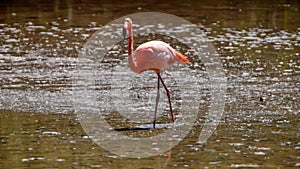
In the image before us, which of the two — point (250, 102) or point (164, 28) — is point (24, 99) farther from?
point (164, 28)

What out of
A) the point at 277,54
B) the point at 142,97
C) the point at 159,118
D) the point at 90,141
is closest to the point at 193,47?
the point at 277,54

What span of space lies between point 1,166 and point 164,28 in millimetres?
9451

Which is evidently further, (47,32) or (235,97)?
(47,32)

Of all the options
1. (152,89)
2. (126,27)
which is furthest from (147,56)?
(152,89)

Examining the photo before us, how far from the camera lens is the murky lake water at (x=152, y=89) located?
7.81 metres

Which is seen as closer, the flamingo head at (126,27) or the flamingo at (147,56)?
the flamingo head at (126,27)

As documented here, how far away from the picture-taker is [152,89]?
11.0 metres

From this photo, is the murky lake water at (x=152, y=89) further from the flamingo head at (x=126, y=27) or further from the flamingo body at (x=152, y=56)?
the flamingo head at (x=126, y=27)

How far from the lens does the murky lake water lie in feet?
25.6

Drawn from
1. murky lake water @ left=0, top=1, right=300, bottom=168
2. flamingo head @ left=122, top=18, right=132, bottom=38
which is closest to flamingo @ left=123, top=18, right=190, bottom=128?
flamingo head @ left=122, top=18, right=132, bottom=38

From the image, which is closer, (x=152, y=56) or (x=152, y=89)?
(x=152, y=56)

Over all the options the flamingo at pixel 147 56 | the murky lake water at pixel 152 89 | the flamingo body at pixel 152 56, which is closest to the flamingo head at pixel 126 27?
the flamingo at pixel 147 56

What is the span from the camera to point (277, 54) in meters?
13.5

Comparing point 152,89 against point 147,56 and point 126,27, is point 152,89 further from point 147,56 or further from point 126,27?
point 126,27
